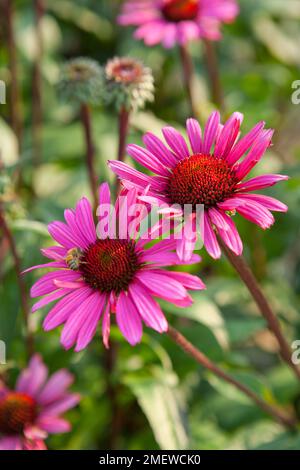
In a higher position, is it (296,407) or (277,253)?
(277,253)

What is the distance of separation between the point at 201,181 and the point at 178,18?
79cm

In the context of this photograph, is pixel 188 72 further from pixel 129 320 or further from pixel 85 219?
pixel 129 320

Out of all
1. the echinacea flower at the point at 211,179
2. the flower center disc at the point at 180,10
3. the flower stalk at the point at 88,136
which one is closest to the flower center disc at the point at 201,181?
the echinacea flower at the point at 211,179

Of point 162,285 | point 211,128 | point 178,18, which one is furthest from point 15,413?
point 178,18

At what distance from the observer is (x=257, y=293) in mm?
887

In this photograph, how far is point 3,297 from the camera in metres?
1.25

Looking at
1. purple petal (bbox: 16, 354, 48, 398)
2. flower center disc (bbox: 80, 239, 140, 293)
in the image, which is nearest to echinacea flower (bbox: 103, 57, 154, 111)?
flower center disc (bbox: 80, 239, 140, 293)

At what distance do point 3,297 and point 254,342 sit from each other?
0.82m

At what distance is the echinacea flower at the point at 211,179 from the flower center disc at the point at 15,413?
1.49 ft

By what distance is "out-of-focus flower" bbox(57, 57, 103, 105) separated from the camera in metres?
1.20

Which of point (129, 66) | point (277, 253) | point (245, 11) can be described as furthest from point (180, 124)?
point (129, 66)

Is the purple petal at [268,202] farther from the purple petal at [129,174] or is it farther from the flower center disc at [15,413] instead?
the flower center disc at [15,413]

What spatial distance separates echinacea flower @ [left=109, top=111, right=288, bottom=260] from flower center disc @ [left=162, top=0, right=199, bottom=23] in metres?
0.67

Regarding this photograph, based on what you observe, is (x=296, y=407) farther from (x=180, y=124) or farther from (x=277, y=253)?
(x=180, y=124)
